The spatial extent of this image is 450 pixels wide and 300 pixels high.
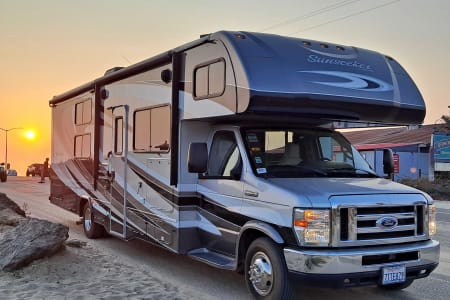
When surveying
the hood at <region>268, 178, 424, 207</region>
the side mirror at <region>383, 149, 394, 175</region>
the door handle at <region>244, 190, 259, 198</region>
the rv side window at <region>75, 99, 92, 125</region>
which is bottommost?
the door handle at <region>244, 190, 259, 198</region>

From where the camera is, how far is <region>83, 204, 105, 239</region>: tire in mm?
10377

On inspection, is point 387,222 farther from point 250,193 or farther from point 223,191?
point 223,191

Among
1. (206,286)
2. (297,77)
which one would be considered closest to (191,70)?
(297,77)

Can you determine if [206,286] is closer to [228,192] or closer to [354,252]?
[228,192]

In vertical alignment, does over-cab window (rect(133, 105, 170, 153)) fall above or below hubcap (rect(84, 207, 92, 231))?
above

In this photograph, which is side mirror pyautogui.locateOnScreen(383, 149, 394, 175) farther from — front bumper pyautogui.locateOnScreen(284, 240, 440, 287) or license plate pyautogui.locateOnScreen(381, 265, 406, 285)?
license plate pyautogui.locateOnScreen(381, 265, 406, 285)

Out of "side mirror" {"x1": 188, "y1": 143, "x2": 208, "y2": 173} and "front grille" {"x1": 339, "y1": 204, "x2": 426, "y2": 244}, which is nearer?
"front grille" {"x1": 339, "y1": 204, "x2": 426, "y2": 244}

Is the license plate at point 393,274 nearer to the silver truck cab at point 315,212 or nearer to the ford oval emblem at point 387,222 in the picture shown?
the silver truck cab at point 315,212

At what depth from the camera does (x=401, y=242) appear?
5.69 meters

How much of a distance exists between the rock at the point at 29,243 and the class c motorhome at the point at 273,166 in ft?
4.25

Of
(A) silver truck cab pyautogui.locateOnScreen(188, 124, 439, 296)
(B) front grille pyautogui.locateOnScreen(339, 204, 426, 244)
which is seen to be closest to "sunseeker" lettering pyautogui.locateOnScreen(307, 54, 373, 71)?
(A) silver truck cab pyautogui.locateOnScreen(188, 124, 439, 296)

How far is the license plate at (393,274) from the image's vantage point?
5438 millimetres

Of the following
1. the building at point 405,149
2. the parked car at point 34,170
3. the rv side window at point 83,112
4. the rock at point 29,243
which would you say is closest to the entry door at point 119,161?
the rock at point 29,243

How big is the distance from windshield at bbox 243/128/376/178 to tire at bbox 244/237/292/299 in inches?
34.1
